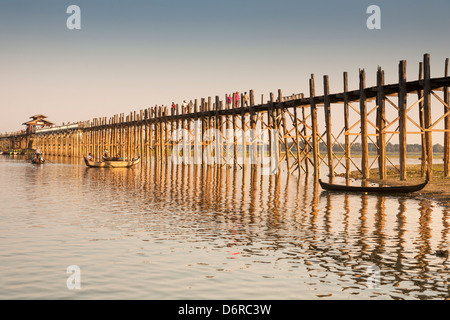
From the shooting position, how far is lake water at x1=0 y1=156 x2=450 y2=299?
336 inches

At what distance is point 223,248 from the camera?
38.0 feet

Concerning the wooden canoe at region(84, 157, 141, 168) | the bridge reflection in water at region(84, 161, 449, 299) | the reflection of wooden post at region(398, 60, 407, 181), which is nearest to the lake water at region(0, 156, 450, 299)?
the bridge reflection in water at region(84, 161, 449, 299)

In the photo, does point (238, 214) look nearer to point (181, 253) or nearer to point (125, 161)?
point (181, 253)

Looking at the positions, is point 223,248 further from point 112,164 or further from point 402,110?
point 112,164

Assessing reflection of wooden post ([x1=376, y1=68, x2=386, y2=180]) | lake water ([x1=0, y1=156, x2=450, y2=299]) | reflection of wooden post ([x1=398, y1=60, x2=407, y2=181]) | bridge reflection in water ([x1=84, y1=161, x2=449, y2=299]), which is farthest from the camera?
reflection of wooden post ([x1=376, y1=68, x2=386, y2=180])

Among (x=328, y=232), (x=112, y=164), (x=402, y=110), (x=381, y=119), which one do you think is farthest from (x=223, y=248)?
(x=112, y=164)

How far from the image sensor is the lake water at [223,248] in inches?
336

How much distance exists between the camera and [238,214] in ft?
55.8

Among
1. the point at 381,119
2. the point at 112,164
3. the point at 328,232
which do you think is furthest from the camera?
the point at 112,164

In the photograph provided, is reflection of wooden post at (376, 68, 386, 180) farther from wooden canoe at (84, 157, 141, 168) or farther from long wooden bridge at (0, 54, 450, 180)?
wooden canoe at (84, 157, 141, 168)

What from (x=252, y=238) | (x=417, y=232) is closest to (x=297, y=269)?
(x=252, y=238)

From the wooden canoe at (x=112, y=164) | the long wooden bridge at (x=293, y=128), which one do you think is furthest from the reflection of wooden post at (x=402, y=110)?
the wooden canoe at (x=112, y=164)

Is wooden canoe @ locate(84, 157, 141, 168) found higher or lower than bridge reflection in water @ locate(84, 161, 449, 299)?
higher
